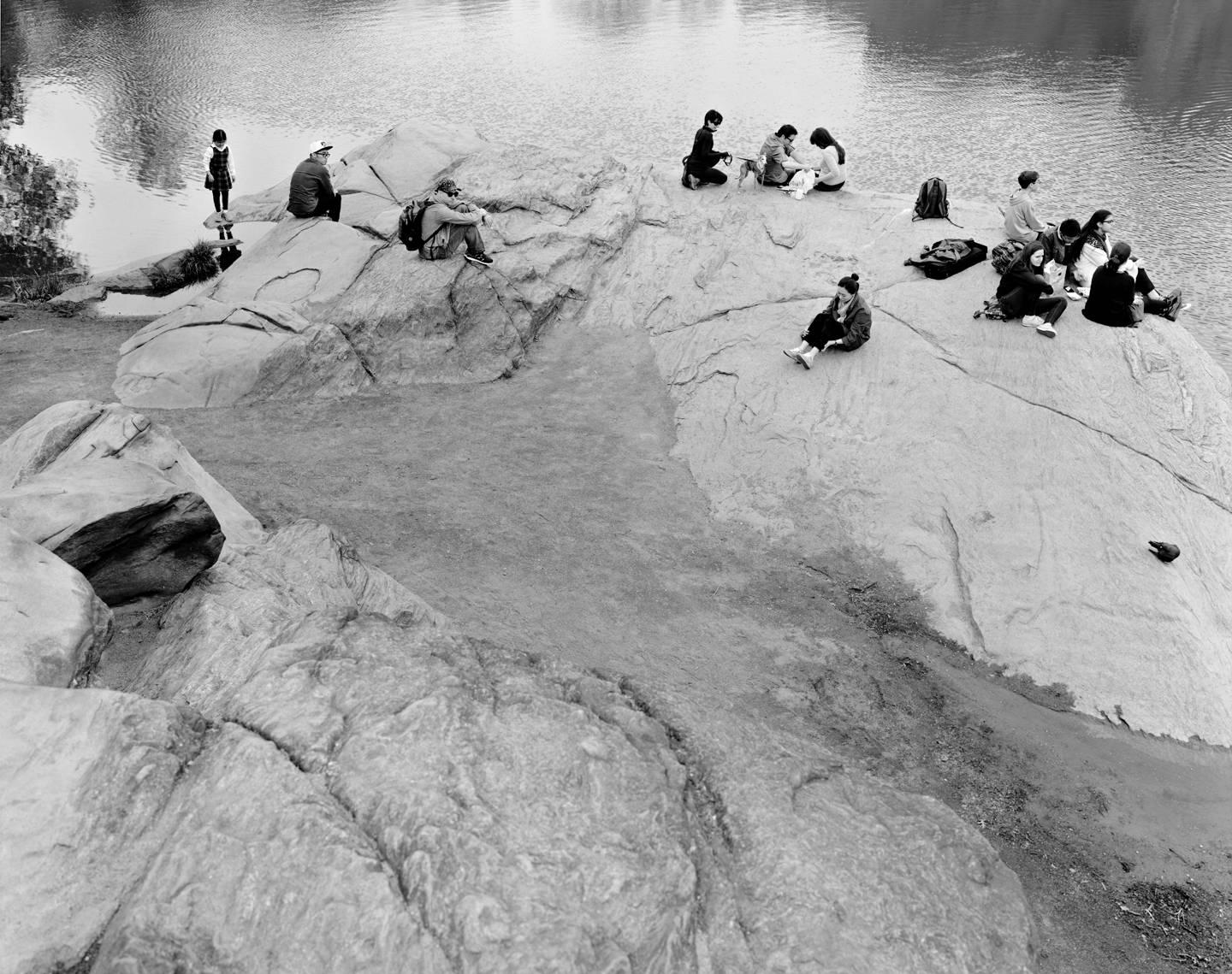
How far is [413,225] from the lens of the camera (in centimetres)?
1534

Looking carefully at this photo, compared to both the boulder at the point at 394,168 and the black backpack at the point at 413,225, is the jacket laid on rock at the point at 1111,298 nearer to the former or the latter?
the black backpack at the point at 413,225

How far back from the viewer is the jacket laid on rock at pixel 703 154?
16688mm

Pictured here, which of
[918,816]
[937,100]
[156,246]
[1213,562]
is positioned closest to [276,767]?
[918,816]

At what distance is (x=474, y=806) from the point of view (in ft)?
20.6

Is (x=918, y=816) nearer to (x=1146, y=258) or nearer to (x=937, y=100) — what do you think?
(x=1146, y=258)

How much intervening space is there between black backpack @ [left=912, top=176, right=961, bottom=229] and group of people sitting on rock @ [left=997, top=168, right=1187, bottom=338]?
3.33 feet

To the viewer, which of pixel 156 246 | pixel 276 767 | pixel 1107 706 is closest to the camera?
pixel 276 767

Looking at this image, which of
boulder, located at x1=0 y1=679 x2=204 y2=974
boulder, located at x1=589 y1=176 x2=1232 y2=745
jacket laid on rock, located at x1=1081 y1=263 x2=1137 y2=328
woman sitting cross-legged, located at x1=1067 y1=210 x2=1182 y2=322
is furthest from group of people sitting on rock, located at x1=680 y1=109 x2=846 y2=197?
boulder, located at x1=0 y1=679 x2=204 y2=974

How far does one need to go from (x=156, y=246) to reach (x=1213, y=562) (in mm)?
19304

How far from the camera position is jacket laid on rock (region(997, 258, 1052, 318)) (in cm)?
1252

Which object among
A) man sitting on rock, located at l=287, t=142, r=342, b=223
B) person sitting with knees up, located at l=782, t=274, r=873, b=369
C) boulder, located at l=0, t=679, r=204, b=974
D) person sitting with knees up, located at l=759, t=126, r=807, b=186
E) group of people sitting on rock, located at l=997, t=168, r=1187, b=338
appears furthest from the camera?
man sitting on rock, located at l=287, t=142, r=342, b=223

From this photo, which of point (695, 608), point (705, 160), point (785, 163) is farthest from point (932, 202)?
point (695, 608)

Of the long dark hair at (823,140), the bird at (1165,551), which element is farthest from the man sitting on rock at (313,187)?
the bird at (1165,551)

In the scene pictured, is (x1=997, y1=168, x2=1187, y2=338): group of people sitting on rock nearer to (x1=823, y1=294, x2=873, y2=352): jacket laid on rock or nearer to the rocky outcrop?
(x1=823, y1=294, x2=873, y2=352): jacket laid on rock
